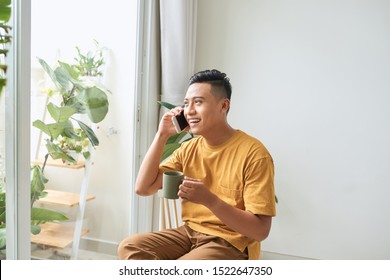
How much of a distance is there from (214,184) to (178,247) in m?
0.29

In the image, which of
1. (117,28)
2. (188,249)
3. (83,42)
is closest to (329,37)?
(117,28)

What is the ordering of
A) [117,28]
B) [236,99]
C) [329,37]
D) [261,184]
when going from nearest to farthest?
1. [261,184]
2. [117,28]
3. [329,37]
4. [236,99]

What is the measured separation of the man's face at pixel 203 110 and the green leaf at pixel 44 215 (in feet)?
2.50

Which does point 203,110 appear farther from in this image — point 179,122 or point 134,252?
point 134,252

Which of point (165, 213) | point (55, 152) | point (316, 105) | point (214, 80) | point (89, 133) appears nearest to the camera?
point (214, 80)

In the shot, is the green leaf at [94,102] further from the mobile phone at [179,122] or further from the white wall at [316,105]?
the white wall at [316,105]

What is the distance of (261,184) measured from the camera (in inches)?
48.9

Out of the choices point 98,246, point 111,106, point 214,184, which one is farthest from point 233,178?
point 98,246

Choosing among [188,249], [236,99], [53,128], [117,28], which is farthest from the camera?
[236,99]

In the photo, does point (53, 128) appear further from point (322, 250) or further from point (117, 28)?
point (322, 250)

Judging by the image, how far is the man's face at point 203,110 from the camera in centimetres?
136

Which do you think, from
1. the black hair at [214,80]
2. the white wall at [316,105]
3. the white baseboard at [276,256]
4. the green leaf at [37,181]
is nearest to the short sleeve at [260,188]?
the black hair at [214,80]

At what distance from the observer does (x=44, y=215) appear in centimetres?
155

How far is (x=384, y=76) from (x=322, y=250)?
127 centimetres
